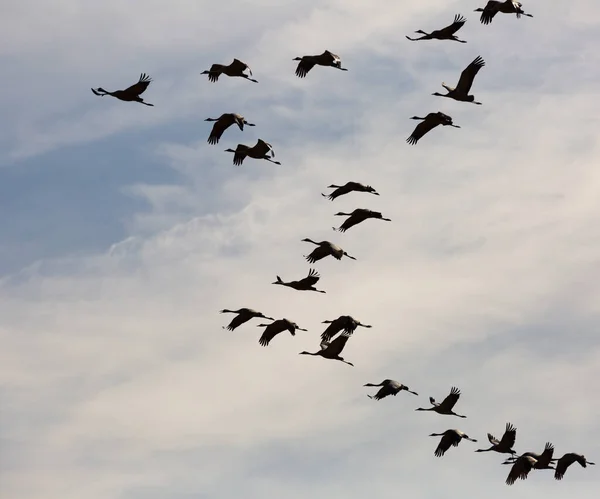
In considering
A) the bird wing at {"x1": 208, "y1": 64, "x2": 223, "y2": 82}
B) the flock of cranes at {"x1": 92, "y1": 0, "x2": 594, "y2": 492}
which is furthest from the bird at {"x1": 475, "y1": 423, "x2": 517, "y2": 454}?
the bird wing at {"x1": 208, "y1": 64, "x2": 223, "y2": 82}

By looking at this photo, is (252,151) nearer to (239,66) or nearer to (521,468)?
(239,66)

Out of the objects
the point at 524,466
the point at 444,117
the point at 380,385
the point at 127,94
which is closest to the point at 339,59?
the point at 444,117

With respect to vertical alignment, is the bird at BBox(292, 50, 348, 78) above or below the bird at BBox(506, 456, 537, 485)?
above

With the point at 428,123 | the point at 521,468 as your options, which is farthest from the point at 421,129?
the point at 521,468

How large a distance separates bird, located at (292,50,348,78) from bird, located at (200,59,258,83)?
5.94 feet

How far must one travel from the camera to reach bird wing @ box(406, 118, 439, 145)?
175 feet

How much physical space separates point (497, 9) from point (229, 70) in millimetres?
9770

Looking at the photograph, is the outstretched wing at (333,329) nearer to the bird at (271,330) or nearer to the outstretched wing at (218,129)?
the bird at (271,330)

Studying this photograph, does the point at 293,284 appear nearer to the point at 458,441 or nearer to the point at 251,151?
the point at 251,151

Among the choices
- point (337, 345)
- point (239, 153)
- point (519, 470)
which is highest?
point (239, 153)

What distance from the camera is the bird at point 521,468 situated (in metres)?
54.3

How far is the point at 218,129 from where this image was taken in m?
53.3

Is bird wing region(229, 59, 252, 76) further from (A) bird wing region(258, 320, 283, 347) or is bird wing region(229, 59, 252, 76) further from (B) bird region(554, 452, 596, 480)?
(B) bird region(554, 452, 596, 480)

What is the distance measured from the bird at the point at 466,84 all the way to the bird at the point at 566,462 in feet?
45.3
